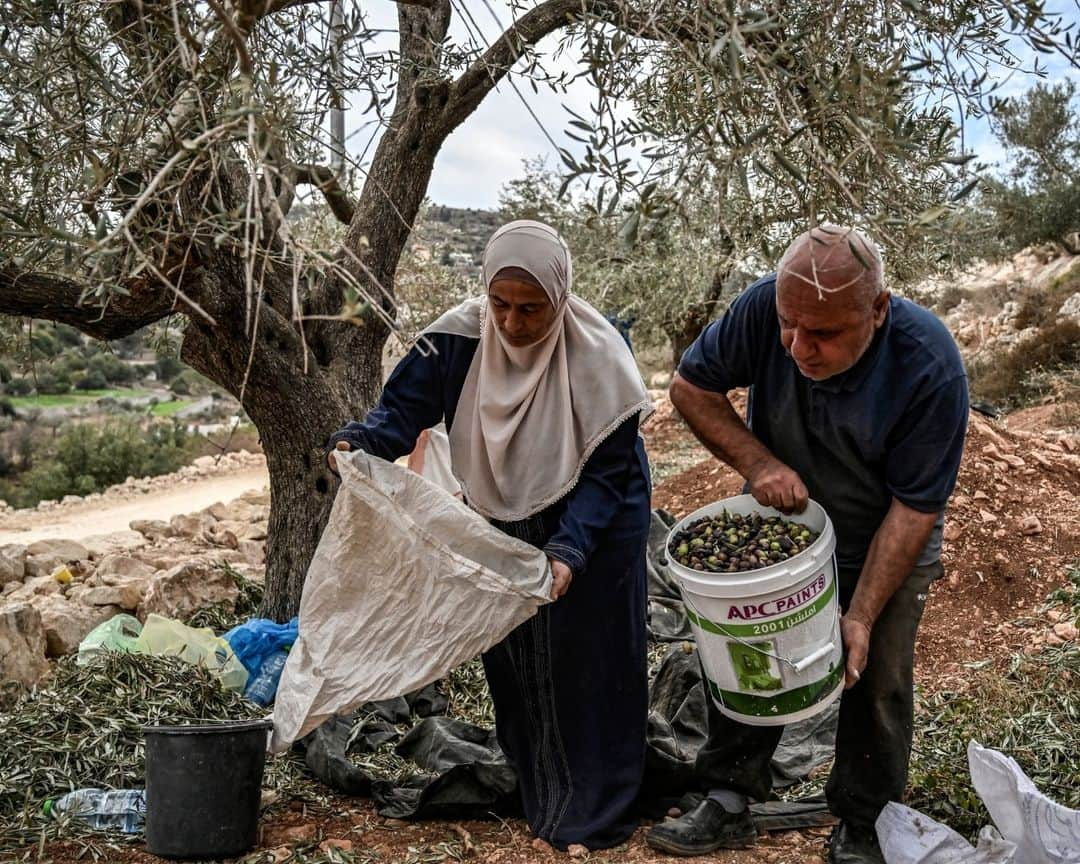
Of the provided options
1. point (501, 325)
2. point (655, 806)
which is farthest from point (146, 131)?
point (655, 806)

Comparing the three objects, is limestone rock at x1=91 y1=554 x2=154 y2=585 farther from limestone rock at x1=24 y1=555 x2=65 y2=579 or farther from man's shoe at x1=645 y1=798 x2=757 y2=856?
man's shoe at x1=645 y1=798 x2=757 y2=856

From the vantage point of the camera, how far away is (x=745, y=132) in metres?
2.44

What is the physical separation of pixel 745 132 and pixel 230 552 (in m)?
5.03

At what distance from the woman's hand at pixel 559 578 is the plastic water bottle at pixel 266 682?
1.73m

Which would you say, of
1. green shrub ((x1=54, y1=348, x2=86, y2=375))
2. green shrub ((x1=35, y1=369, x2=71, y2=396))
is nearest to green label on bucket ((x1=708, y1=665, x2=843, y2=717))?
green shrub ((x1=35, y1=369, x2=71, y2=396))

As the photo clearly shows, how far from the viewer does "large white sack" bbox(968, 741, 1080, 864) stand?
2742mm

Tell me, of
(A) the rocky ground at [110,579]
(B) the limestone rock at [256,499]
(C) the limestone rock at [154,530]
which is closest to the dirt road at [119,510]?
(B) the limestone rock at [256,499]

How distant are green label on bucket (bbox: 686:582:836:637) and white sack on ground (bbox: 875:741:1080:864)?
1.92 feet

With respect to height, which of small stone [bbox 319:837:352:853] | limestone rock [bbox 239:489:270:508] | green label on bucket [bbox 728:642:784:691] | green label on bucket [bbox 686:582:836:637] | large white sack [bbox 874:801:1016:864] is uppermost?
green label on bucket [bbox 686:582:836:637]

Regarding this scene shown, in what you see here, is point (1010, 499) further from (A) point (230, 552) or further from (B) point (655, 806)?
(A) point (230, 552)

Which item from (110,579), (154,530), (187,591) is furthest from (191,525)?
(187,591)

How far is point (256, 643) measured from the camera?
14.8ft

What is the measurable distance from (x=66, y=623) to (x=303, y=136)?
354 centimetres

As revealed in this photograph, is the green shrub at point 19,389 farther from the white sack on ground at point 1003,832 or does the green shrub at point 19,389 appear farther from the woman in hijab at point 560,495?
the white sack on ground at point 1003,832
